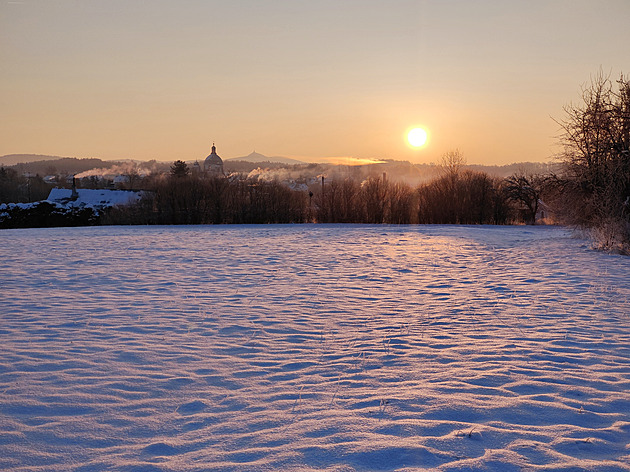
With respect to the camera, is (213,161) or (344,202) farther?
(213,161)

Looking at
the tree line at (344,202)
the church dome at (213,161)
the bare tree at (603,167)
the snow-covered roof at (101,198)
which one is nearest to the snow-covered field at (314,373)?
the bare tree at (603,167)

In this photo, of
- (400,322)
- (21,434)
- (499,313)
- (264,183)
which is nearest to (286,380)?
(21,434)

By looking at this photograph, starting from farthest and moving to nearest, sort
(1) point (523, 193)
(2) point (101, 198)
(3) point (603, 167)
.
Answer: (2) point (101, 198) < (1) point (523, 193) < (3) point (603, 167)

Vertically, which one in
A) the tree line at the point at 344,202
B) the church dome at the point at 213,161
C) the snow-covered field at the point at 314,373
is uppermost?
the church dome at the point at 213,161

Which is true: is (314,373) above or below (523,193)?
below

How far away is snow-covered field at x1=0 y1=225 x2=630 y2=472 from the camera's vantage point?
11.6 ft

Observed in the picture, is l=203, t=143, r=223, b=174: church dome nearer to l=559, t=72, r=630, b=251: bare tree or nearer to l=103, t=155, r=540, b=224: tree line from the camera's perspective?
l=103, t=155, r=540, b=224: tree line

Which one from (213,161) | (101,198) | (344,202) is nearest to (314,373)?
(344,202)

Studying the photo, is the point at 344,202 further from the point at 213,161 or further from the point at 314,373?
the point at 213,161

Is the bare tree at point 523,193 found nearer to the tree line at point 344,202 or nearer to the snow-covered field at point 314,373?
the tree line at point 344,202

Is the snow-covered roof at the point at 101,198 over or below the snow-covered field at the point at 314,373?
over

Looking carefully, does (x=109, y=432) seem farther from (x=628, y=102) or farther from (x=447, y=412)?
(x=628, y=102)

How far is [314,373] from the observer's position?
16.9 feet

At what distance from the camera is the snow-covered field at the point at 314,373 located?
3.52m
